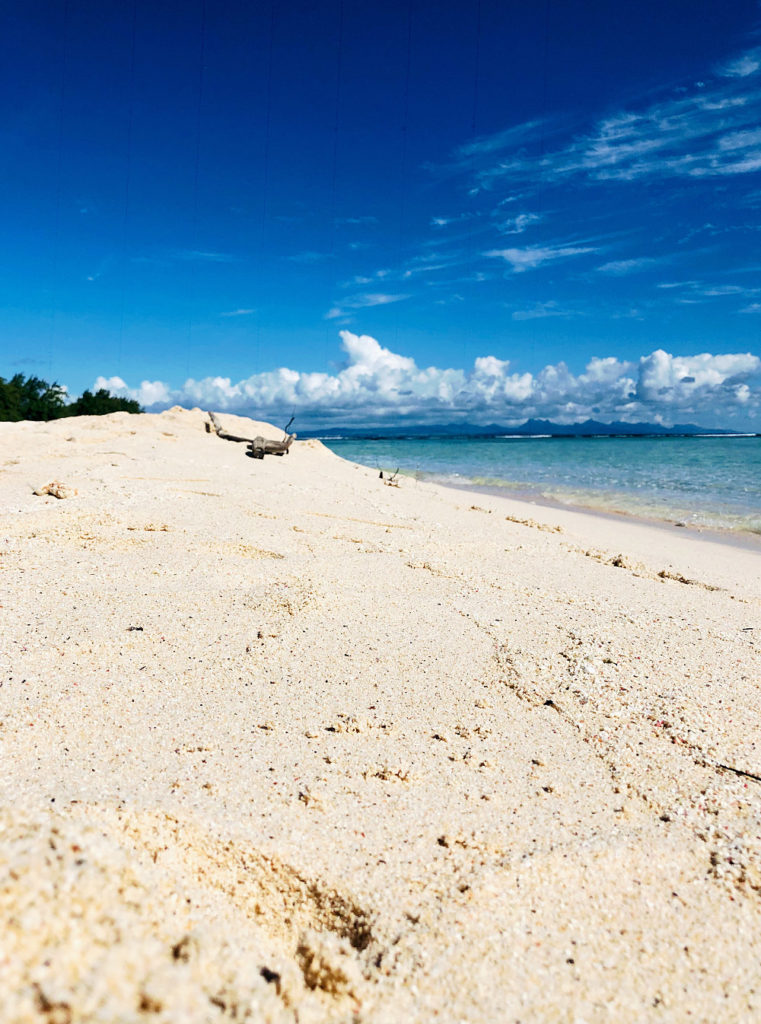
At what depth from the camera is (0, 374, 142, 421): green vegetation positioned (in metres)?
24.5

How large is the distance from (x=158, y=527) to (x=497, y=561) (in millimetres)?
3660

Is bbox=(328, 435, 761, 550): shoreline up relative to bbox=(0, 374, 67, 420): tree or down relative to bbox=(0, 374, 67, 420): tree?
down

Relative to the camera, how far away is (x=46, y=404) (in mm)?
27406

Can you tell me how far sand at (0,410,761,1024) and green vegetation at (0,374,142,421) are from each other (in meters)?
22.1

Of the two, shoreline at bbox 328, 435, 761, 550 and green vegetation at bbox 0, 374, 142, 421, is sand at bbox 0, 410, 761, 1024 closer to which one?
shoreline at bbox 328, 435, 761, 550

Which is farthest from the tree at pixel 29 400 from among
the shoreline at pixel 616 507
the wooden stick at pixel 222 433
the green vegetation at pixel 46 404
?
the shoreline at pixel 616 507

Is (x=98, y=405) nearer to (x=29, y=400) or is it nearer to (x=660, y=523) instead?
(x=29, y=400)

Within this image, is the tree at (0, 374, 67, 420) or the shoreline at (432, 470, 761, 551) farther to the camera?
the tree at (0, 374, 67, 420)

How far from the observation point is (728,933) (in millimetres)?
1949

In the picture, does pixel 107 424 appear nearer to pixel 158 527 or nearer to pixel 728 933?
pixel 158 527

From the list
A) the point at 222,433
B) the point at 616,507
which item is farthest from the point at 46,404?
the point at 616,507

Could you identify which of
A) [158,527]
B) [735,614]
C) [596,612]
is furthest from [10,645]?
[735,614]

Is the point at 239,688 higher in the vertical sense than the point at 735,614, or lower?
higher

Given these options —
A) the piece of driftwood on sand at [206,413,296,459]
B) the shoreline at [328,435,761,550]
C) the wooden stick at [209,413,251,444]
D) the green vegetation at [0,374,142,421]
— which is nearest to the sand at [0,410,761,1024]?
the shoreline at [328,435,761,550]
